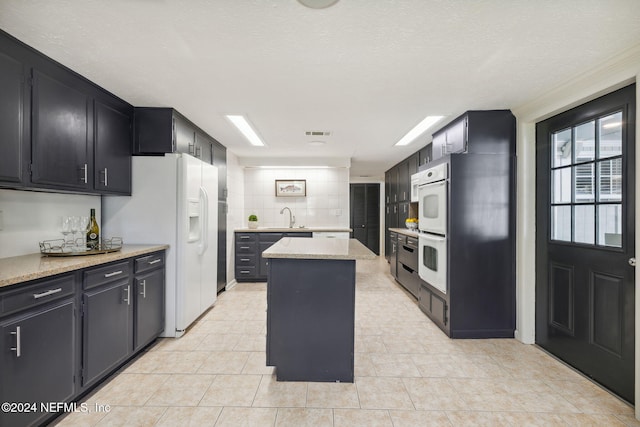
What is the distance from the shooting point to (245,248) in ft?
16.8

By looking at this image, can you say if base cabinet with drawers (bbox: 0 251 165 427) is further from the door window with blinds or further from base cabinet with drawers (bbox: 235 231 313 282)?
the door window with blinds

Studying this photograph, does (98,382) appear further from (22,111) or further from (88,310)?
(22,111)

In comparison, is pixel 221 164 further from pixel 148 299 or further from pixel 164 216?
pixel 148 299

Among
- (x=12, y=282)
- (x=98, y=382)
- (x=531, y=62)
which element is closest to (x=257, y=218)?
(x=98, y=382)

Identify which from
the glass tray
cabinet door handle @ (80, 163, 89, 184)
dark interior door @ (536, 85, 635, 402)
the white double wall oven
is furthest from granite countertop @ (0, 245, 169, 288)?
dark interior door @ (536, 85, 635, 402)

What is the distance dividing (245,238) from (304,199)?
144 cm

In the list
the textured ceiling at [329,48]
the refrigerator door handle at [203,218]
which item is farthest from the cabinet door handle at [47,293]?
the refrigerator door handle at [203,218]

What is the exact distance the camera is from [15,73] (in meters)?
1.79

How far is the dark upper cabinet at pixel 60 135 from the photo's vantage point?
1943 millimetres

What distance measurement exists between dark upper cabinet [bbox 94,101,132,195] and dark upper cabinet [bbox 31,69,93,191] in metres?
0.09

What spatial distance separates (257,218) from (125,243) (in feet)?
9.49

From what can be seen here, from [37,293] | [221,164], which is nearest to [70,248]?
[37,293]

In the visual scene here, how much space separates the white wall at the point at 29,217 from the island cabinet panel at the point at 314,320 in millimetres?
1791

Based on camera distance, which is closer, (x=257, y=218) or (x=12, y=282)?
(x=12, y=282)
